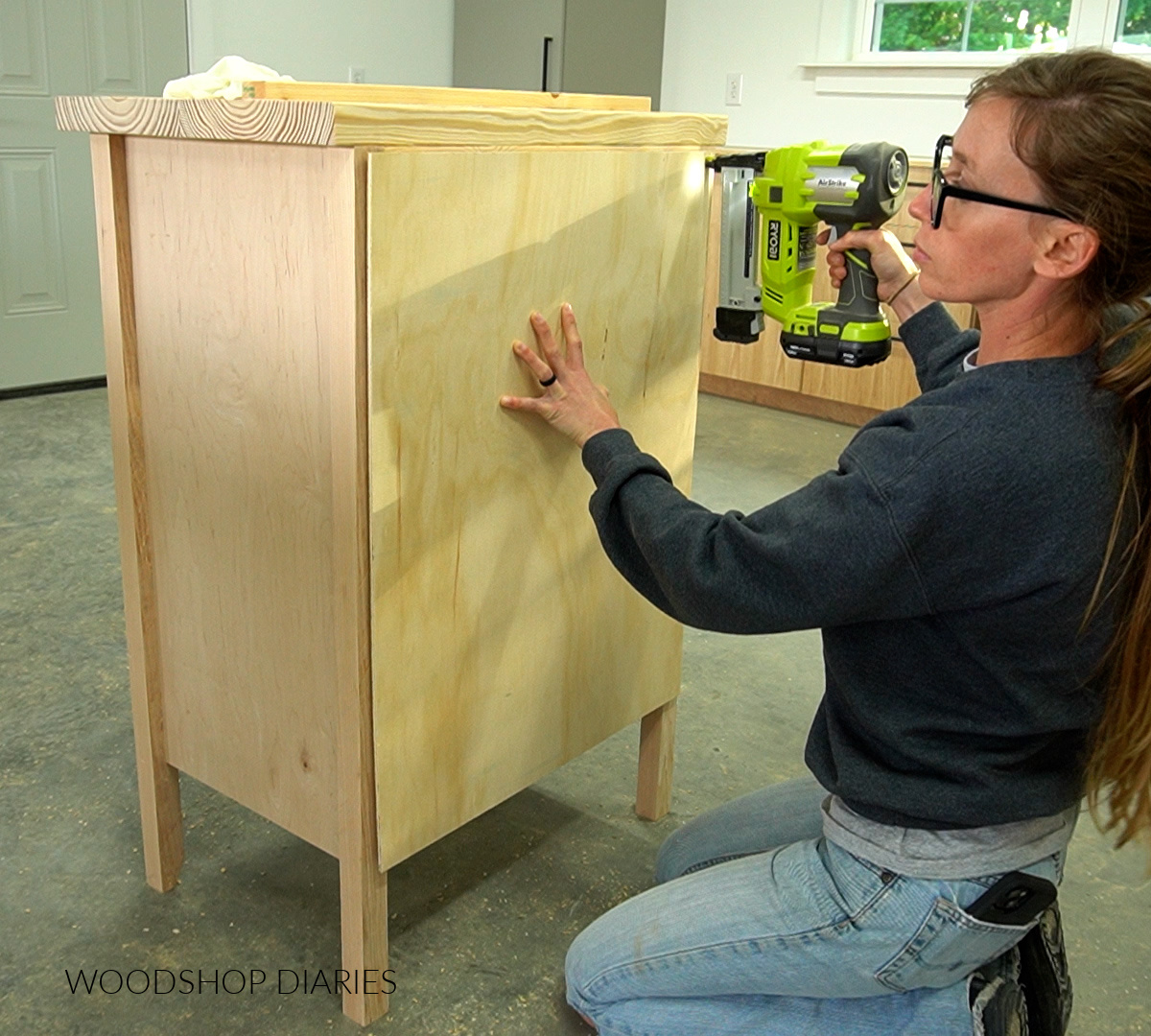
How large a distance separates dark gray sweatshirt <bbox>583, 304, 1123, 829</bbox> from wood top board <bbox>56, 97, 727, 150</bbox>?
0.38 metres

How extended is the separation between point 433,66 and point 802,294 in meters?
4.11

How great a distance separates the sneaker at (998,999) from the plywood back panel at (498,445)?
0.63 m

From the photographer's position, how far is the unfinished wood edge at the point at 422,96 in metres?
1.29

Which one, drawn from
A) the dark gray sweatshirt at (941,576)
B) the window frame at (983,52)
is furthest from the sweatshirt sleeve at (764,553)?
the window frame at (983,52)

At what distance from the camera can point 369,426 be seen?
124 centimetres

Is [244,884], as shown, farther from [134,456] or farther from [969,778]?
[969,778]

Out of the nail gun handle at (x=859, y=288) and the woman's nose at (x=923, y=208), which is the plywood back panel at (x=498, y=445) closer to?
the nail gun handle at (x=859, y=288)

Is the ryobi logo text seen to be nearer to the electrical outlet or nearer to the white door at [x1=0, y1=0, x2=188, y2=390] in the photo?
the white door at [x1=0, y1=0, x2=188, y2=390]

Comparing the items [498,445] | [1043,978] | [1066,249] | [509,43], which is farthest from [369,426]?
[509,43]

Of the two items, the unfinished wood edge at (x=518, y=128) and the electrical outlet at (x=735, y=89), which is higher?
the electrical outlet at (x=735, y=89)

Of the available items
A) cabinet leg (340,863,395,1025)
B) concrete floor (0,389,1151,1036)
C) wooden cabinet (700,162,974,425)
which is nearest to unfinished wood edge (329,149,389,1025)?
cabinet leg (340,863,395,1025)

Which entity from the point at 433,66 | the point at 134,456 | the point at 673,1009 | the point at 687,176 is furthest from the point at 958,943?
the point at 433,66

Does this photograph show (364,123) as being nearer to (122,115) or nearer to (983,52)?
(122,115)

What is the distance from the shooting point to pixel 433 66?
529 cm
